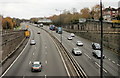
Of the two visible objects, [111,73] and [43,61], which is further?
→ [43,61]

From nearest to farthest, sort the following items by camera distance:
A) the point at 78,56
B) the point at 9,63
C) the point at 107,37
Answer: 1. the point at 9,63
2. the point at 78,56
3. the point at 107,37

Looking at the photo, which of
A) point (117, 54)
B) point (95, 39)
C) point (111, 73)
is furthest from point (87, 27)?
point (111, 73)

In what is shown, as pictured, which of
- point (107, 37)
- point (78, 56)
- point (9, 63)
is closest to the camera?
point (9, 63)

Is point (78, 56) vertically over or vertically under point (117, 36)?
under

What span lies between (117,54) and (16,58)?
21.3 metres

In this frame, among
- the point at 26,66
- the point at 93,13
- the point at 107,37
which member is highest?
the point at 93,13

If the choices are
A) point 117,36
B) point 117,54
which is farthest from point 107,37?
point 117,54

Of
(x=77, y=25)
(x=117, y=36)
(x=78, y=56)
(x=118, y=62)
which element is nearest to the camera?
(x=118, y=62)

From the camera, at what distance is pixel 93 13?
12112cm

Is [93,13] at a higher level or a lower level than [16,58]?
higher

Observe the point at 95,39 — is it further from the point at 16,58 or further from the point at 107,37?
the point at 16,58

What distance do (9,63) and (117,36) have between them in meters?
24.3

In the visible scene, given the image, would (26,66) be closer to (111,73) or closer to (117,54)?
(111,73)

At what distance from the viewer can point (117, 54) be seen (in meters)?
43.1
